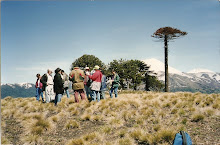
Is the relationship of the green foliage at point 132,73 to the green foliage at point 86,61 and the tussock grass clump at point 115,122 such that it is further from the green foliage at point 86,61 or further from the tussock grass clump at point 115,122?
the tussock grass clump at point 115,122

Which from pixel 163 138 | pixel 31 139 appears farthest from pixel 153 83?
pixel 31 139

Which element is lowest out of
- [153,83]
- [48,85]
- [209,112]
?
[209,112]

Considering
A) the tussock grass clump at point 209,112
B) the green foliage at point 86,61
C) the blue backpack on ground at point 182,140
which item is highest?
the green foliage at point 86,61

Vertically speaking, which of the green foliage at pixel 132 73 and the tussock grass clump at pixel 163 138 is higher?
the green foliage at pixel 132 73

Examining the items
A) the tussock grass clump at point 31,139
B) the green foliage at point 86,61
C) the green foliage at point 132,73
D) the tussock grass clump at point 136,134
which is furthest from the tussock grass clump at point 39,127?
the green foliage at point 132,73

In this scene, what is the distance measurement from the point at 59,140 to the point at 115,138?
6.76 ft

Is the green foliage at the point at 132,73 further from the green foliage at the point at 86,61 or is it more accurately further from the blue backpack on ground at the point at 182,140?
the blue backpack on ground at the point at 182,140

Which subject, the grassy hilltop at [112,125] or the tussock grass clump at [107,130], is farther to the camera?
the tussock grass clump at [107,130]

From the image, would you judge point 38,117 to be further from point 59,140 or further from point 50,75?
point 50,75

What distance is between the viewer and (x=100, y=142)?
5.74 metres

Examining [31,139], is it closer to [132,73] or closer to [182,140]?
[182,140]

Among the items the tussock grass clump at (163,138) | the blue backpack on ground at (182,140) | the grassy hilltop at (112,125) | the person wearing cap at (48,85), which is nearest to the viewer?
the blue backpack on ground at (182,140)

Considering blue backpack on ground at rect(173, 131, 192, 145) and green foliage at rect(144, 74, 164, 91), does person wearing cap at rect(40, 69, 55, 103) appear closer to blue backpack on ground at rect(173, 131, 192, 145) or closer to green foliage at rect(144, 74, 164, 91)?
blue backpack on ground at rect(173, 131, 192, 145)

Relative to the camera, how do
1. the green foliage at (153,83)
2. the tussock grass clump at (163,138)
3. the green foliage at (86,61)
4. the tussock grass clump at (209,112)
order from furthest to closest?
the green foliage at (153,83)
the green foliage at (86,61)
the tussock grass clump at (209,112)
the tussock grass clump at (163,138)
